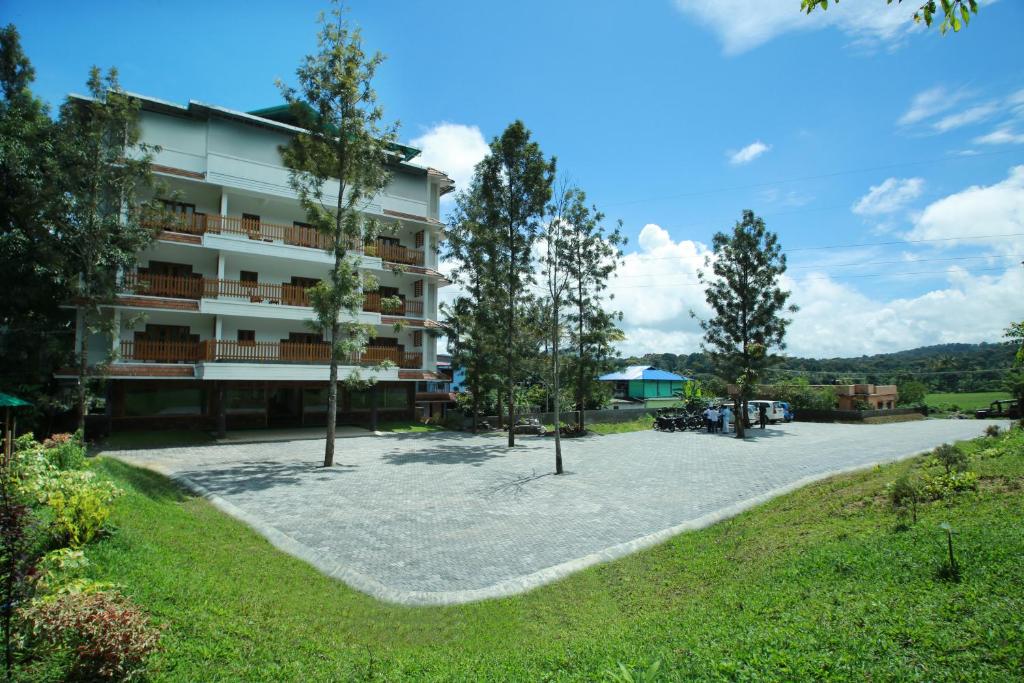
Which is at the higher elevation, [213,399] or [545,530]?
[213,399]

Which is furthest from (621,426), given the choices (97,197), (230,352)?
(97,197)

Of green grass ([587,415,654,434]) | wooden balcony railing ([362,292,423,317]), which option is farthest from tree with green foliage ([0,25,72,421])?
green grass ([587,415,654,434])

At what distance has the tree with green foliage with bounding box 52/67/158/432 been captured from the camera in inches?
676

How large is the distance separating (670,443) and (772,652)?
2044 cm

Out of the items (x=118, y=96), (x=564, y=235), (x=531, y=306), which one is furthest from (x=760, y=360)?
(x=118, y=96)

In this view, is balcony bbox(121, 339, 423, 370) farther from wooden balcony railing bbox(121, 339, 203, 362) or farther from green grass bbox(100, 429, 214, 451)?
green grass bbox(100, 429, 214, 451)

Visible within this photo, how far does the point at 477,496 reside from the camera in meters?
13.5

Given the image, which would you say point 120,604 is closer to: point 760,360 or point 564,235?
point 564,235

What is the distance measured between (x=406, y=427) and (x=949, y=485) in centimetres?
2459

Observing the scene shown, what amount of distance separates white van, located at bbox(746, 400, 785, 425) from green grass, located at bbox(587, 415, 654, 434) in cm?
654

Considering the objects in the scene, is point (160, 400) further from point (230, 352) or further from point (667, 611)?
point (667, 611)

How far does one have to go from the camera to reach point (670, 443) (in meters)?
24.1

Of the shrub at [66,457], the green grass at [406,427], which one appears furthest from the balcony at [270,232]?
the shrub at [66,457]

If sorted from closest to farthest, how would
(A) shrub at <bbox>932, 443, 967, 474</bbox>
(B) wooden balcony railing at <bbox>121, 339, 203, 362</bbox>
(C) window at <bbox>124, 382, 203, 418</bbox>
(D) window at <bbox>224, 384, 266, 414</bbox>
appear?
(A) shrub at <bbox>932, 443, 967, 474</bbox>
(B) wooden balcony railing at <bbox>121, 339, 203, 362</bbox>
(C) window at <bbox>124, 382, 203, 418</bbox>
(D) window at <bbox>224, 384, 266, 414</bbox>
